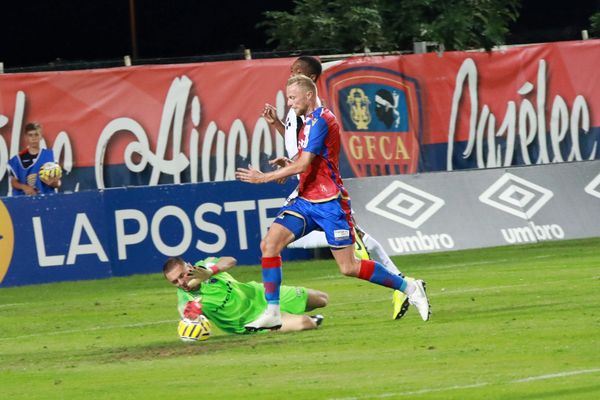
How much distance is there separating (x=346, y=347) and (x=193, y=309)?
1.59 metres

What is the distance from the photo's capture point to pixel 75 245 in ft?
68.7

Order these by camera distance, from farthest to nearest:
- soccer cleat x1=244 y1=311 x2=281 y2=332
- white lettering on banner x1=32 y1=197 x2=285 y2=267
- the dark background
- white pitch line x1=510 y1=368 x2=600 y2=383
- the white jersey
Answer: the dark background, white lettering on banner x1=32 y1=197 x2=285 y2=267, the white jersey, soccer cleat x1=244 y1=311 x2=281 y2=332, white pitch line x1=510 y1=368 x2=600 y2=383

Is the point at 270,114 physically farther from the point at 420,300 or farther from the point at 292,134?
the point at 420,300

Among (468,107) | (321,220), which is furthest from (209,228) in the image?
(321,220)

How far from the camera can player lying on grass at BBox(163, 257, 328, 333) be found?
13.7m

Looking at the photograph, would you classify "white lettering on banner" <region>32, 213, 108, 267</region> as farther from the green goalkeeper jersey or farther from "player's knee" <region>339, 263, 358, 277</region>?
"player's knee" <region>339, 263, 358, 277</region>

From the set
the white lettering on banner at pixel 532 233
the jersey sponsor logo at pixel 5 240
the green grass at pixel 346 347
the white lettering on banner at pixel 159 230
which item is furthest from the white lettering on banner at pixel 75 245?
the white lettering on banner at pixel 532 233

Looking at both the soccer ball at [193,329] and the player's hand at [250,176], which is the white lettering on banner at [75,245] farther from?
the player's hand at [250,176]

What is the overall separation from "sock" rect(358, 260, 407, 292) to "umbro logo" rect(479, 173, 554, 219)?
9.30 m

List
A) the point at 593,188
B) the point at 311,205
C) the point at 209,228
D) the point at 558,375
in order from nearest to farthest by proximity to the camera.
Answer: the point at 558,375 → the point at 311,205 → the point at 209,228 → the point at 593,188

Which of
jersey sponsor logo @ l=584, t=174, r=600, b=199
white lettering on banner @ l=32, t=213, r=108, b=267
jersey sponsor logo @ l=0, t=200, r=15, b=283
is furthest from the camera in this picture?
jersey sponsor logo @ l=584, t=174, r=600, b=199

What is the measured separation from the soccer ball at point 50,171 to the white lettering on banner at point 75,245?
5.89 ft

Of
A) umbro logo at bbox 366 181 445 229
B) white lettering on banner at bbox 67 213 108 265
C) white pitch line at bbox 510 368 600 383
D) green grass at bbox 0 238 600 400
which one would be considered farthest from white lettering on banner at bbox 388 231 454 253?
white pitch line at bbox 510 368 600 383

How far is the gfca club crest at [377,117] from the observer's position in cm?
2552
